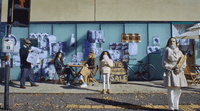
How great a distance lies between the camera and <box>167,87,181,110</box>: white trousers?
4.88 meters

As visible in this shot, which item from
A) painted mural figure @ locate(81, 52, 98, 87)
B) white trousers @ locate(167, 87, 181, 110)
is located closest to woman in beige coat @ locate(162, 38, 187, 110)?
white trousers @ locate(167, 87, 181, 110)

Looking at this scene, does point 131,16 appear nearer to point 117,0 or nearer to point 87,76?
point 117,0

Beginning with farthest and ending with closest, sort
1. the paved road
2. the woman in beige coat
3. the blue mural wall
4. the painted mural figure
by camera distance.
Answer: the blue mural wall → the painted mural figure → the paved road → the woman in beige coat

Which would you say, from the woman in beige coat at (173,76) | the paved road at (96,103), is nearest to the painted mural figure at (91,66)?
the paved road at (96,103)

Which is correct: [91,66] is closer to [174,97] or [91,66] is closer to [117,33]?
[117,33]

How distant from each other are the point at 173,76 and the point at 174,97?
51 centimetres

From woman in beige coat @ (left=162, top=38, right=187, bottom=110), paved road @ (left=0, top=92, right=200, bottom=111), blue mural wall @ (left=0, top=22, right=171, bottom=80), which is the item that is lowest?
paved road @ (left=0, top=92, right=200, bottom=111)

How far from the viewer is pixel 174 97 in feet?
16.2

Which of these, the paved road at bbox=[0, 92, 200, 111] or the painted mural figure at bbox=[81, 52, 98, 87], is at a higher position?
the painted mural figure at bbox=[81, 52, 98, 87]

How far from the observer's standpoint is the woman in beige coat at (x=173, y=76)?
483 cm

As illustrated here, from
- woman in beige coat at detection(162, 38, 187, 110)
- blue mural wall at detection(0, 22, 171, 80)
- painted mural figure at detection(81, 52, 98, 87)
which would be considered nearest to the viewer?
woman in beige coat at detection(162, 38, 187, 110)

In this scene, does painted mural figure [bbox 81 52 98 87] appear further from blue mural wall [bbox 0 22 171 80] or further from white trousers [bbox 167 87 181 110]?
white trousers [bbox 167 87 181 110]

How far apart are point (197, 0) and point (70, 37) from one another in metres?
7.16

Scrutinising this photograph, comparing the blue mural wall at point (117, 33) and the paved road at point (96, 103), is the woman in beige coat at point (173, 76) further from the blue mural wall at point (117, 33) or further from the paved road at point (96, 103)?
the blue mural wall at point (117, 33)
